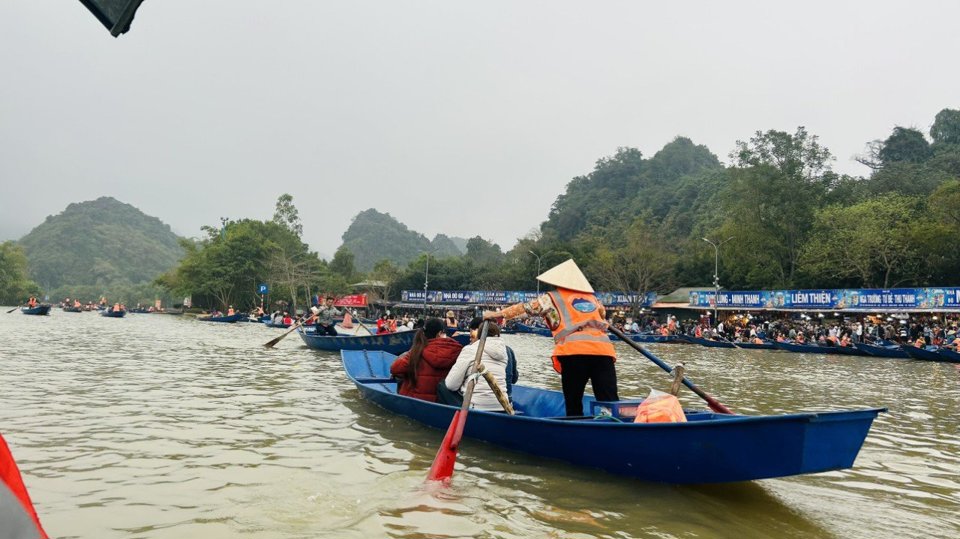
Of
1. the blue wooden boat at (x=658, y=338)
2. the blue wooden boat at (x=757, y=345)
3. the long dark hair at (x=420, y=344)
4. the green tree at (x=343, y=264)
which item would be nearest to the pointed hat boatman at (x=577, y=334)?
the long dark hair at (x=420, y=344)

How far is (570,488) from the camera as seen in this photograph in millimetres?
5039

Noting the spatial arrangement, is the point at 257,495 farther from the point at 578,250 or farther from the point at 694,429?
the point at 578,250

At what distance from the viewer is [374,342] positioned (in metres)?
15.4

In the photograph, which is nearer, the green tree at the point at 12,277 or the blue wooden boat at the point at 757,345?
the blue wooden boat at the point at 757,345

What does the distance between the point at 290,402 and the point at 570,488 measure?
520 centimetres

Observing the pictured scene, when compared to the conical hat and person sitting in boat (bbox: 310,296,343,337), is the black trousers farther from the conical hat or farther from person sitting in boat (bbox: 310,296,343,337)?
person sitting in boat (bbox: 310,296,343,337)

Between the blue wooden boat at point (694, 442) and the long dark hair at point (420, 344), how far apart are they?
99 cm

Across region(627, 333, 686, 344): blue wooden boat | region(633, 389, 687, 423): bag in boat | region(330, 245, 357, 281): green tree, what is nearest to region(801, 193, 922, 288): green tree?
region(627, 333, 686, 344): blue wooden boat

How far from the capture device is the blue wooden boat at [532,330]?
4125 centimetres

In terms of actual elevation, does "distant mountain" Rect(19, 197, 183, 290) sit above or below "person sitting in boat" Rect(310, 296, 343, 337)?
above

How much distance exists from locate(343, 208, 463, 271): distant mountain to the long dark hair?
128 meters

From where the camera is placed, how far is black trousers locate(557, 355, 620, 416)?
588 centimetres

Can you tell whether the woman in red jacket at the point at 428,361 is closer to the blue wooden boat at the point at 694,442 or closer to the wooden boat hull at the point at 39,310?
the blue wooden boat at the point at 694,442

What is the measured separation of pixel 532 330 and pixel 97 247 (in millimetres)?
134021
